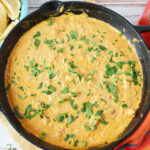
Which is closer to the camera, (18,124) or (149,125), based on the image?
(18,124)

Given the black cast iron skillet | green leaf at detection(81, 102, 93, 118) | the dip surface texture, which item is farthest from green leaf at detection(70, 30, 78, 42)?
green leaf at detection(81, 102, 93, 118)

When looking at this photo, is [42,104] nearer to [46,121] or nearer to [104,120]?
[46,121]

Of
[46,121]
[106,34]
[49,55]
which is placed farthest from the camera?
[106,34]

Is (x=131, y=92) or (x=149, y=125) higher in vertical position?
(x=131, y=92)

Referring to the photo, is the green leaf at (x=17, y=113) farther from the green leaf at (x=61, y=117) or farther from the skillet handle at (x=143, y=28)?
the skillet handle at (x=143, y=28)

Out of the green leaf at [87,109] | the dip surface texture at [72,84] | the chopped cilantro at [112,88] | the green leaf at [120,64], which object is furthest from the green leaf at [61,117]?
the green leaf at [120,64]

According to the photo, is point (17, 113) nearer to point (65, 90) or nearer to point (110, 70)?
point (65, 90)

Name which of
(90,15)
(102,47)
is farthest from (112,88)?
(90,15)

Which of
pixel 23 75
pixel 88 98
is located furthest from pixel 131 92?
pixel 23 75
